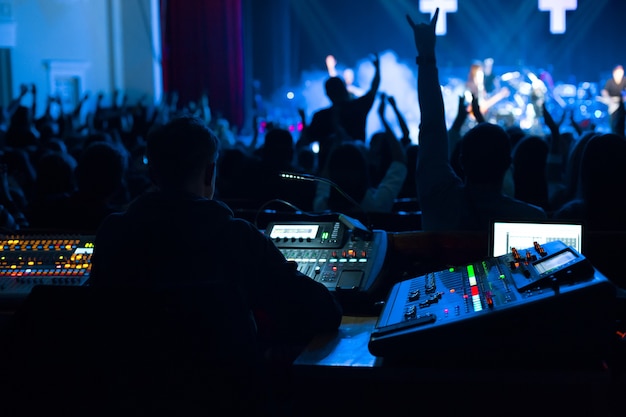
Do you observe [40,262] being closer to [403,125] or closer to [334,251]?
[334,251]

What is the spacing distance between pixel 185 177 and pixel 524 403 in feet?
2.59

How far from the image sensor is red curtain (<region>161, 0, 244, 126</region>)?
1120 cm

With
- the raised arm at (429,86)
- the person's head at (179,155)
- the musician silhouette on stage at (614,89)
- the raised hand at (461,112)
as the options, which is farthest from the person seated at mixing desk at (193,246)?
the musician silhouette on stage at (614,89)

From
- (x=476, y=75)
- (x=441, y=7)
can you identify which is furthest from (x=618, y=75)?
(x=441, y=7)

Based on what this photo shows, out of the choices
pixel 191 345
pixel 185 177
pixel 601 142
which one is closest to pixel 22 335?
pixel 191 345

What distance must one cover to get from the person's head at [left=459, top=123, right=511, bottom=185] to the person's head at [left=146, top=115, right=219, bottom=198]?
44.2 inches

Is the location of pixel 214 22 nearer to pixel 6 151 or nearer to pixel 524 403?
pixel 6 151

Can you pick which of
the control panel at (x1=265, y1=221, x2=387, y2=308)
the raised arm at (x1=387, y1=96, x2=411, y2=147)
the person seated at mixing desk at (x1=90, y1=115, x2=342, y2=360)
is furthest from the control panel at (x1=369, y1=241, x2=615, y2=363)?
the raised arm at (x1=387, y1=96, x2=411, y2=147)

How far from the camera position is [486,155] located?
7.98 ft

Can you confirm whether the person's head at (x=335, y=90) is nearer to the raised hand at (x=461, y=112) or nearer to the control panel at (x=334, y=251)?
the raised hand at (x=461, y=112)

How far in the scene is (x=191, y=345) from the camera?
3.92ft

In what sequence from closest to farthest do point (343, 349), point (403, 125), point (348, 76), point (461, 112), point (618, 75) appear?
point (343, 349) → point (461, 112) → point (403, 125) → point (618, 75) → point (348, 76)

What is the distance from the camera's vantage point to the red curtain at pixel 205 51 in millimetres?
11195

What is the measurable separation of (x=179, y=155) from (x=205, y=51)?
395 inches
